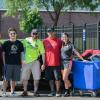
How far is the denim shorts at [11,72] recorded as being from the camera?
467 inches

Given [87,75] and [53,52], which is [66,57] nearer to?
[53,52]

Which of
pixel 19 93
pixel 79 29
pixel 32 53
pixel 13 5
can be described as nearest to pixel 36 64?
pixel 32 53

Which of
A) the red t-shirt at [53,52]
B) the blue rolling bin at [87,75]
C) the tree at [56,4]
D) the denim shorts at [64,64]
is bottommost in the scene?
the blue rolling bin at [87,75]

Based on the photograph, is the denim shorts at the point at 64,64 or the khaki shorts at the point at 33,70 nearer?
the denim shorts at the point at 64,64

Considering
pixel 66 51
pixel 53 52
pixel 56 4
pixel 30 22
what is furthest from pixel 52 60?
pixel 30 22

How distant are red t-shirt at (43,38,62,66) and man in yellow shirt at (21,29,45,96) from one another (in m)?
0.18

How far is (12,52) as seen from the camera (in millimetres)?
11820

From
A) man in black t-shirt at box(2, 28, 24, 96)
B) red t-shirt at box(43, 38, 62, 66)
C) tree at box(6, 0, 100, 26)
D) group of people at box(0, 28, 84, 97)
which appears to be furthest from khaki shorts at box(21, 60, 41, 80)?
tree at box(6, 0, 100, 26)

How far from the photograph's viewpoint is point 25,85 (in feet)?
39.3

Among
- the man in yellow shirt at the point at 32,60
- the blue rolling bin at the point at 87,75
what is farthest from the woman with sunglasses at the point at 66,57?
the man in yellow shirt at the point at 32,60

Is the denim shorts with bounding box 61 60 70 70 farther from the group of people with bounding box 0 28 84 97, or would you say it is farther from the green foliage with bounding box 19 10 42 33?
the green foliage with bounding box 19 10 42 33

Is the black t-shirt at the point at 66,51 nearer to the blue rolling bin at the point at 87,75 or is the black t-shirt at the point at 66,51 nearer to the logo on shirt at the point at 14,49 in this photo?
the blue rolling bin at the point at 87,75

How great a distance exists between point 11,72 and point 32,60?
66 cm

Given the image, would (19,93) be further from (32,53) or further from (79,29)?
(79,29)
